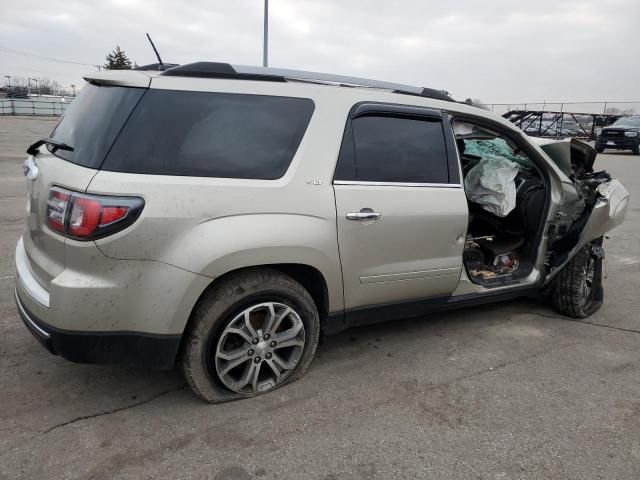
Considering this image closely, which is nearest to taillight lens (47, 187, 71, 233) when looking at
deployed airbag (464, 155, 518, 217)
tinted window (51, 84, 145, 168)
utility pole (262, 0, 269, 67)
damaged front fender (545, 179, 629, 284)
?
tinted window (51, 84, 145, 168)

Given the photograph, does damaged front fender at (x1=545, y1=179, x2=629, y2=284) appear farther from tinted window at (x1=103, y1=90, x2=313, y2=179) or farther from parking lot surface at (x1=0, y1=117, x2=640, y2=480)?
tinted window at (x1=103, y1=90, x2=313, y2=179)

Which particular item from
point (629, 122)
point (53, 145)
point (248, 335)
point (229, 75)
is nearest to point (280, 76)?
point (229, 75)

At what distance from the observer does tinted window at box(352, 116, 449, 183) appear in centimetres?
306

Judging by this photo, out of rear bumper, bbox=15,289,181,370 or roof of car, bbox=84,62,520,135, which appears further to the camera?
roof of car, bbox=84,62,520,135

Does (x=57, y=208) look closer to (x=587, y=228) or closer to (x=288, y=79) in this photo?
(x=288, y=79)

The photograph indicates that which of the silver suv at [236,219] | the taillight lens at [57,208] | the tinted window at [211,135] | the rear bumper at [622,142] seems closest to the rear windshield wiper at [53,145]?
the silver suv at [236,219]

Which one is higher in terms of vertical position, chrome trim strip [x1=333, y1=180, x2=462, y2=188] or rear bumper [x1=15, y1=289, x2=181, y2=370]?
chrome trim strip [x1=333, y1=180, x2=462, y2=188]

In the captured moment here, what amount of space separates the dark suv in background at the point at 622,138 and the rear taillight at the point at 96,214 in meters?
25.3

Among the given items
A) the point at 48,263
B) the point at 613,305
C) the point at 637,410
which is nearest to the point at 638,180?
the point at 613,305

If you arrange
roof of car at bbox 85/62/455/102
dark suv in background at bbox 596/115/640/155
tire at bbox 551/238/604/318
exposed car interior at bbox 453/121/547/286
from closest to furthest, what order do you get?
roof of car at bbox 85/62/455/102 < exposed car interior at bbox 453/121/547/286 < tire at bbox 551/238/604/318 < dark suv in background at bbox 596/115/640/155

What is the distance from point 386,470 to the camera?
2342mm

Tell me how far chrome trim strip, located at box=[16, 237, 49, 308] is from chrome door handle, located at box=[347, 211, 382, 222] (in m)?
1.62

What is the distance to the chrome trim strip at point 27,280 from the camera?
2.46m

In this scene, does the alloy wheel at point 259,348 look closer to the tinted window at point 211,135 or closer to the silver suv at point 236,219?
the silver suv at point 236,219
